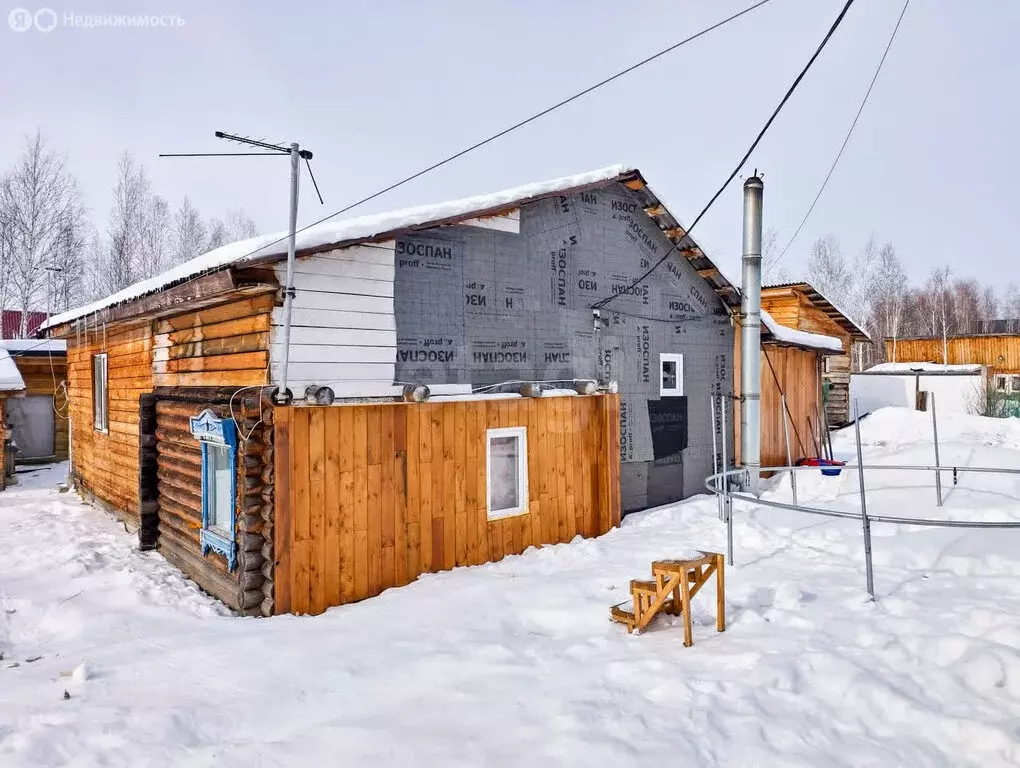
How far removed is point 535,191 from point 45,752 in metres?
7.79

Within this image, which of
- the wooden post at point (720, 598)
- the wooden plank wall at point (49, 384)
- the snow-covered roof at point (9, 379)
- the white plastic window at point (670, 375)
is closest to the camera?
the wooden post at point (720, 598)

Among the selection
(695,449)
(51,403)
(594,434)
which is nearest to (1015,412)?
(695,449)

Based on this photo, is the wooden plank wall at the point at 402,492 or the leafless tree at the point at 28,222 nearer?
the wooden plank wall at the point at 402,492

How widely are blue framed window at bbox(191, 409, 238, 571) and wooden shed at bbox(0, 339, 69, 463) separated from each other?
16.2m

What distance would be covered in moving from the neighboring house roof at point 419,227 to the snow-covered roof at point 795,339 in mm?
1034

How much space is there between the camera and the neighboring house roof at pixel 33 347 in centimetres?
1913

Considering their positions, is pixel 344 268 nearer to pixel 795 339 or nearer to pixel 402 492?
pixel 402 492

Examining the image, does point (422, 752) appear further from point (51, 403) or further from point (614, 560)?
point (51, 403)

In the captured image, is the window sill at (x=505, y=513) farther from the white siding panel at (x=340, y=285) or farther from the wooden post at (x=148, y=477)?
→ the wooden post at (x=148, y=477)

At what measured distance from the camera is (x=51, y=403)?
20500 mm

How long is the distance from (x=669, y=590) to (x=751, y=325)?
6.94 meters

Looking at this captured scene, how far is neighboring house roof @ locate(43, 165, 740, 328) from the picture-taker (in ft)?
21.4

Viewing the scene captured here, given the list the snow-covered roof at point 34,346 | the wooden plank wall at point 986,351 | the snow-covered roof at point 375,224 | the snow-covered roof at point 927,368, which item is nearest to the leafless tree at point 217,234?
the snow-covered roof at point 34,346

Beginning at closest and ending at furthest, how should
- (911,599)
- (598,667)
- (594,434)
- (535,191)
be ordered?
1. (598,667)
2. (911,599)
3. (535,191)
4. (594,434)
